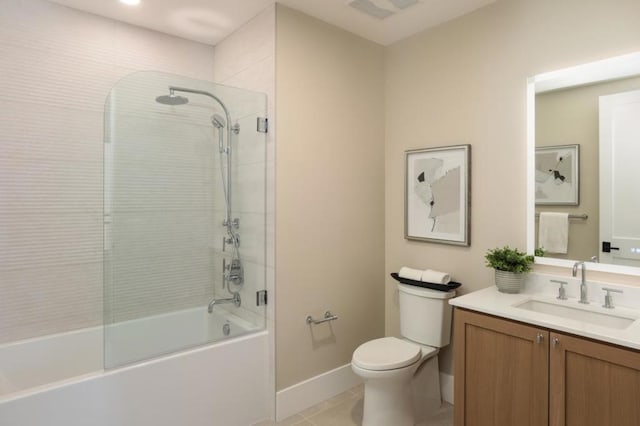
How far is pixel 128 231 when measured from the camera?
2.28m

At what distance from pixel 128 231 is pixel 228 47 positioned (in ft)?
5.23

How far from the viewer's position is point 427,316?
251cm

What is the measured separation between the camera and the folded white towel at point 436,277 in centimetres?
252

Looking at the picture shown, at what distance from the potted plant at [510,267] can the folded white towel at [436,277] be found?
Result: 0.34 meters

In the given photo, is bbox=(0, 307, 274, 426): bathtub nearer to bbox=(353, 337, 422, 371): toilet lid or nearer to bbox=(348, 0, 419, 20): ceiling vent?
bbox=(353, 337, 422, 371): toilet lid

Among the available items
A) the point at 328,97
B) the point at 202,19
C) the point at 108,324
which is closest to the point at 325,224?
the point at 328,97

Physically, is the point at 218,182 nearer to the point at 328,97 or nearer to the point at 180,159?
the point at 180,159

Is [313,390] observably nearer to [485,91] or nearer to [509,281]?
[509,281]

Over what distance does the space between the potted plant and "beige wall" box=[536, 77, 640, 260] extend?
191mm

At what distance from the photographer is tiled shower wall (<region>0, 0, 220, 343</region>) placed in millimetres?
2312

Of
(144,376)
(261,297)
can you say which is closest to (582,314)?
(261,297)

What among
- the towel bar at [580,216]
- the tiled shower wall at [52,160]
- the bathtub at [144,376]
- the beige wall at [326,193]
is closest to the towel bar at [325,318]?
the beige wall at [326,193]

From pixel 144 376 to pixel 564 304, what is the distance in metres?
2.25

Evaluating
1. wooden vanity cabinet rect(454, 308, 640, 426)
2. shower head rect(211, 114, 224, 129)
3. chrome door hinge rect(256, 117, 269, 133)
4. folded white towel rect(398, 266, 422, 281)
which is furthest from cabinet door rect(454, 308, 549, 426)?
shower head rect(211, 114, 224, 129)
